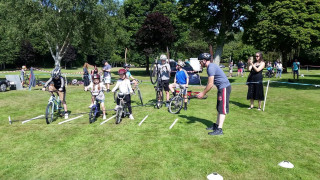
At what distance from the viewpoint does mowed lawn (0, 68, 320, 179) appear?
456cm

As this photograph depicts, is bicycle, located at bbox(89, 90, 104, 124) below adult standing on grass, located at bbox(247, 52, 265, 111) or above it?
below

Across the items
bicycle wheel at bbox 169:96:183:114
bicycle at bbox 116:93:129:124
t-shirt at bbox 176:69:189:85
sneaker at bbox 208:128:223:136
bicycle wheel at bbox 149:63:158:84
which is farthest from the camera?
bicycle wheel at bbox 149:63:158:84

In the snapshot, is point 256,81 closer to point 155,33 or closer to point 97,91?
point 97,91

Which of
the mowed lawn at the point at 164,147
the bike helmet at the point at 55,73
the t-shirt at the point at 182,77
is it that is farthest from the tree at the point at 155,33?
the bike helmet at the point at 55,73

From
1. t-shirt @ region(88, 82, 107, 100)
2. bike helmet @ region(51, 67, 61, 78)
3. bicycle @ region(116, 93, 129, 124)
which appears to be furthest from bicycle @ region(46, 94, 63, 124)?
bicycle @ region(116, 93, 129, 124)

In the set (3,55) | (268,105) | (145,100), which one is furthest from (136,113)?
(3,55)

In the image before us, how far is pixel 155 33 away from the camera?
29.0 metres

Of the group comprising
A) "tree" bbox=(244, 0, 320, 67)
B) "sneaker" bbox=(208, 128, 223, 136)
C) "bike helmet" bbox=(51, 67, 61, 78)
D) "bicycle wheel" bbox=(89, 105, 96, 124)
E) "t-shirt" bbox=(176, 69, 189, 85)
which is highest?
"tree" bbox=(244, 0, 320, 67)

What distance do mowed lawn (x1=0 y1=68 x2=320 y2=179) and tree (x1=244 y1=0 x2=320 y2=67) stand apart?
11098 millimetres

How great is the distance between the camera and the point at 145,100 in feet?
41.1

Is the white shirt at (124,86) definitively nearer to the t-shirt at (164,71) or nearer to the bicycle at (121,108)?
the bicycle at (121,108)

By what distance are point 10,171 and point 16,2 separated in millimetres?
19464

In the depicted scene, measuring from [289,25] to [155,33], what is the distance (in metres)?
15.5

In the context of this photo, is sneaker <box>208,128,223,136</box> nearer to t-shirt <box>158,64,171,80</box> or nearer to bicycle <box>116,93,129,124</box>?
bicycle <box>116,93,129,124</box>
